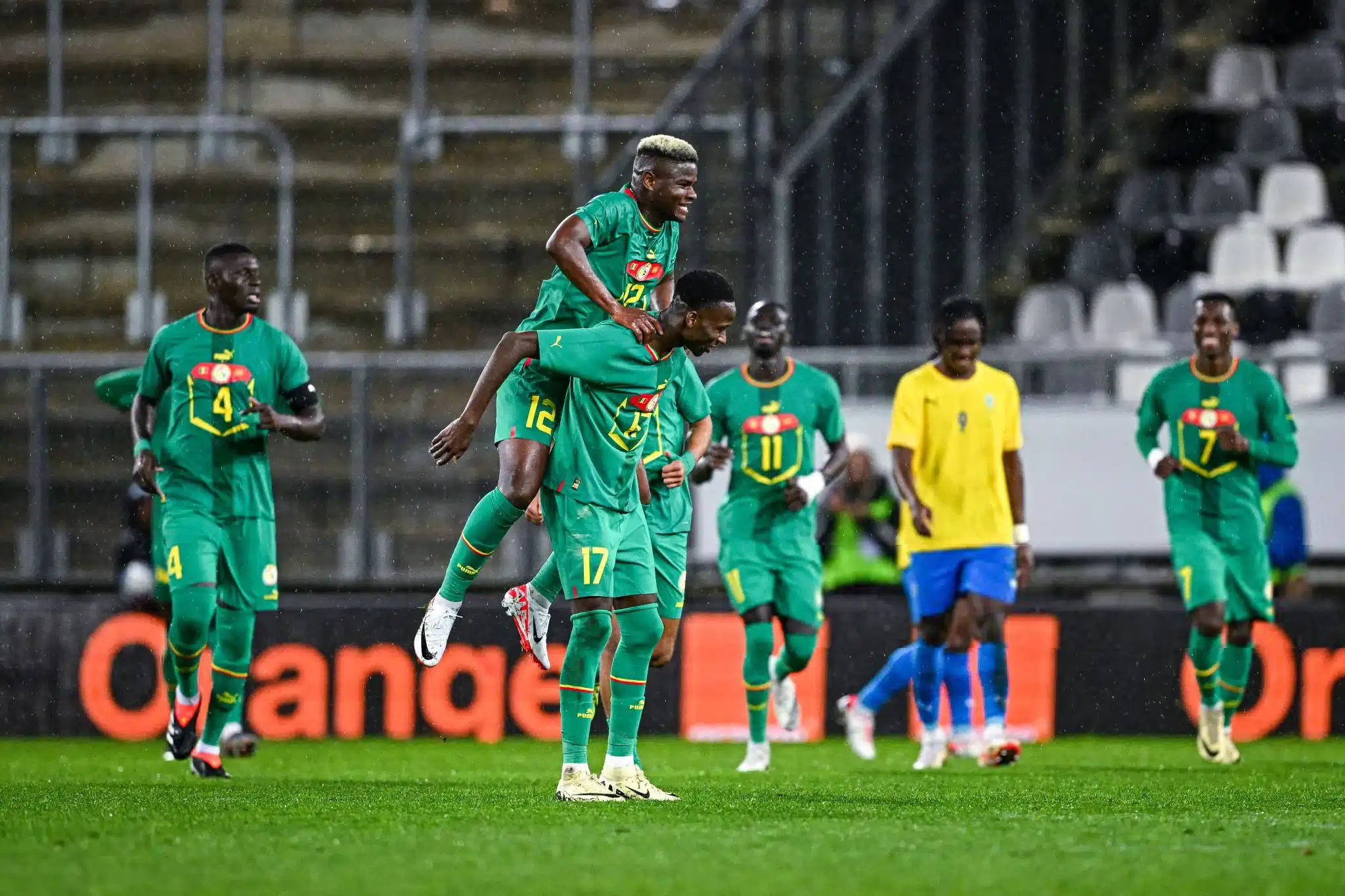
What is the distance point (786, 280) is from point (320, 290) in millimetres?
4442

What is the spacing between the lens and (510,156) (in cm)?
1717

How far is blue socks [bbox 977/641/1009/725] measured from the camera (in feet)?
33.6

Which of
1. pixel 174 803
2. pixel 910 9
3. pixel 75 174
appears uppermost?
pixel 910 9

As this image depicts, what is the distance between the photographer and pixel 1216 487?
34.5 ft

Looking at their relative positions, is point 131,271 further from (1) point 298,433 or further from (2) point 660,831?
(2) point 660,831

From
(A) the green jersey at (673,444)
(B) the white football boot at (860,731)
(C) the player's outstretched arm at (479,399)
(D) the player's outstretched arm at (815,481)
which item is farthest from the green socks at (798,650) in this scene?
(C) the player's outstretched arm at (479,399)

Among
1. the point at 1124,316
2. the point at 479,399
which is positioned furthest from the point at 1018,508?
the point at 1124,316

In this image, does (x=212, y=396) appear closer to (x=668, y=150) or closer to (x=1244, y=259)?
(x=668, y=150)

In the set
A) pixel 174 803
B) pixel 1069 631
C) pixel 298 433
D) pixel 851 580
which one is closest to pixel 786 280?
pixel 851 580

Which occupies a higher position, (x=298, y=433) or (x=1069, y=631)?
(x=298, y=433)

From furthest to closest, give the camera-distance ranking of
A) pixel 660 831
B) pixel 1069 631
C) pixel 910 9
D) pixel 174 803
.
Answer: pixel 910 9 → pixel 1069 631 → pixel 174 803 → pixel 660 831

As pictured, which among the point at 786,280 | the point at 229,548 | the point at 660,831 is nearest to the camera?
the point at 660,831

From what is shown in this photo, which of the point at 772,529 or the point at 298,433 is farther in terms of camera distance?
the point at 772,529

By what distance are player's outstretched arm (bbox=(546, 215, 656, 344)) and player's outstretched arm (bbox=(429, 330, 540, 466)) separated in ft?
1.18
